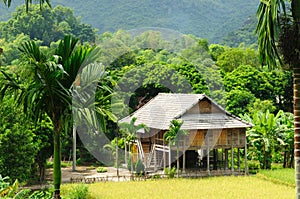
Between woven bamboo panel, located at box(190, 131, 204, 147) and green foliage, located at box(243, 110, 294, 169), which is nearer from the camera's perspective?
woven bamboo panel, located at box(190, 131, 204, 147)

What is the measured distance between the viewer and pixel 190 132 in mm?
22516

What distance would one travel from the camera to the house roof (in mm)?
22719

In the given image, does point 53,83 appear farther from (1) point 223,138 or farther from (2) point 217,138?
(1) point 223,138

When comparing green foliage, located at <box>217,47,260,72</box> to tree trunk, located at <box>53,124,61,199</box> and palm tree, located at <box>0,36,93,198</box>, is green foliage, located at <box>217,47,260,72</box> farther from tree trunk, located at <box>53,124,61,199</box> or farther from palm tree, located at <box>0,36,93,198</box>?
tree trunk, located at <box>53,124,61,199</box>

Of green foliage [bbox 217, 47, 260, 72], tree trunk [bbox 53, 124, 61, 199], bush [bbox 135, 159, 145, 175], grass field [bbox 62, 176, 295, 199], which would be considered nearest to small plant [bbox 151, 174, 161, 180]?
grass field [bbox 62, 176, 295, 199]

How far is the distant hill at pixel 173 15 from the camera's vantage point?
6931 centimetres

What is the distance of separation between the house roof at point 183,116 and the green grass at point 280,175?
227 centimetres

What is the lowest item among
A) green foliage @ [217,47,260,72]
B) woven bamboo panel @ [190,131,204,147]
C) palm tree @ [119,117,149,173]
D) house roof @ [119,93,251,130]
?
woven bamboo panel @ [190,131,204,147]

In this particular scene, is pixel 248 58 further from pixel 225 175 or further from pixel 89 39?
pixel 89 39

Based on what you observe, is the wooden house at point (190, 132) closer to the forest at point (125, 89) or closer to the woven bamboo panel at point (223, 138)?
the woven bamboo panel at point (223, 138)

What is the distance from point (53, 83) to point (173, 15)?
6734 centimetres

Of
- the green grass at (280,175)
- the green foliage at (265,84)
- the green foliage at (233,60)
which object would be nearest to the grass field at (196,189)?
Answer: the green grass at (280,175)

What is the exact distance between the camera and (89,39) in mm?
64375

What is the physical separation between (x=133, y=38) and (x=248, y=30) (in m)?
31.8
